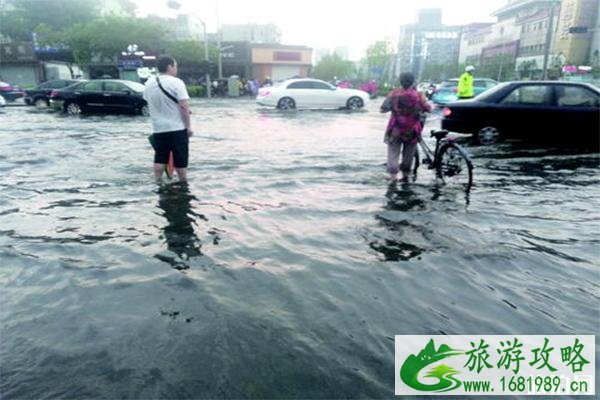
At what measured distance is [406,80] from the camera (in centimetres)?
612

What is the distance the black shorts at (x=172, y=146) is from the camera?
6.05 metres

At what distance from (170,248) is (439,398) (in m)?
2.72

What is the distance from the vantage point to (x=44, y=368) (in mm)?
2508

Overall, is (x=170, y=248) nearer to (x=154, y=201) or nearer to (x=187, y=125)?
(x=154, y=201)

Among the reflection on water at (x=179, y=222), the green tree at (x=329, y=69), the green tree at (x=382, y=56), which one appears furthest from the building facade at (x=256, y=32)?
the reflection on water at (x=179, y=222)

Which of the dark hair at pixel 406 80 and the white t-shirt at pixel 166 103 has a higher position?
the dark hair at pixel 406 80

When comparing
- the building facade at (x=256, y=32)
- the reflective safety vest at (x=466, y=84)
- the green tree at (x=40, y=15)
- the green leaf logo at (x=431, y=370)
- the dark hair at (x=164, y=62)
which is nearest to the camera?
the green leaf logo at (x=431, y=370)

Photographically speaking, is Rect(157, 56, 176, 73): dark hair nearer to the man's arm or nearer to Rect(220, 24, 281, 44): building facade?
the man's arm

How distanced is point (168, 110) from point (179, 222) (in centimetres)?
179

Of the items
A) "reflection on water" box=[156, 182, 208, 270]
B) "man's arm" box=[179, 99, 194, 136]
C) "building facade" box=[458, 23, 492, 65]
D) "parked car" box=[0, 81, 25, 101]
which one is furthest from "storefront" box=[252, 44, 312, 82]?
"reflection on water" box=[156, 182, 208, 270]

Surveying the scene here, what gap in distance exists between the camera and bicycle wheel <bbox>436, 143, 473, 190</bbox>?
6.38m

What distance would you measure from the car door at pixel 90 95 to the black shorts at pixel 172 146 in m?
14.1

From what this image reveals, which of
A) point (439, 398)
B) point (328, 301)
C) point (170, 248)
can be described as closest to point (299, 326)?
point (328, 301)

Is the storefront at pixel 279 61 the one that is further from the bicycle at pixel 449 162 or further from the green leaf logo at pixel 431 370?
A: the green leaf logo at pixel 431 370
